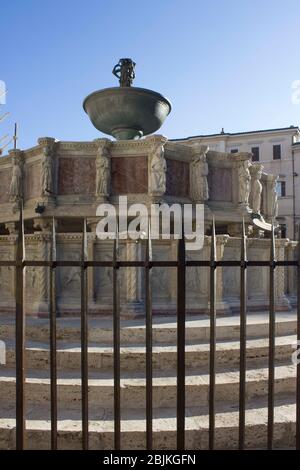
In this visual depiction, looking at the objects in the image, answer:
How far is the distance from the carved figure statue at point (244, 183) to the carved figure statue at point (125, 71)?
4561 mm

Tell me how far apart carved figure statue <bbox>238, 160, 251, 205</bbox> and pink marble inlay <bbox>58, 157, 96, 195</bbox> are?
400cm

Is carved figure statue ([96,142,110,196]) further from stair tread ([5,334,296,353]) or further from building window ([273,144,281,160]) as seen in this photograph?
building window ([273,144,281,160])

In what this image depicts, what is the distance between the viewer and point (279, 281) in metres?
8.07

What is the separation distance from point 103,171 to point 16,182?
7.99 feet

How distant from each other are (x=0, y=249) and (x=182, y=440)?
245 inches

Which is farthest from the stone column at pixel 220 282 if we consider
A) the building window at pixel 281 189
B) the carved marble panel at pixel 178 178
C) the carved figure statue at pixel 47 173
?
the building window at pixel 281 189

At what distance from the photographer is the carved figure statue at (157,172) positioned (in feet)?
28.6

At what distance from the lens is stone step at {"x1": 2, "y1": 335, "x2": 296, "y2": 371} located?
4.97 meters

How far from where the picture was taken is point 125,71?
11445mm

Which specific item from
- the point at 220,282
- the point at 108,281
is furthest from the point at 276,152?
the point at 108,281

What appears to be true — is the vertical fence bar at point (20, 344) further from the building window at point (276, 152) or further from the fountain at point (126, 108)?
the building window at point (276, 152)

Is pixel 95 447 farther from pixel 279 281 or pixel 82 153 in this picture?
pixel 82 153

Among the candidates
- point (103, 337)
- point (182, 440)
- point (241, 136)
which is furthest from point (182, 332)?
point (241, 136)
